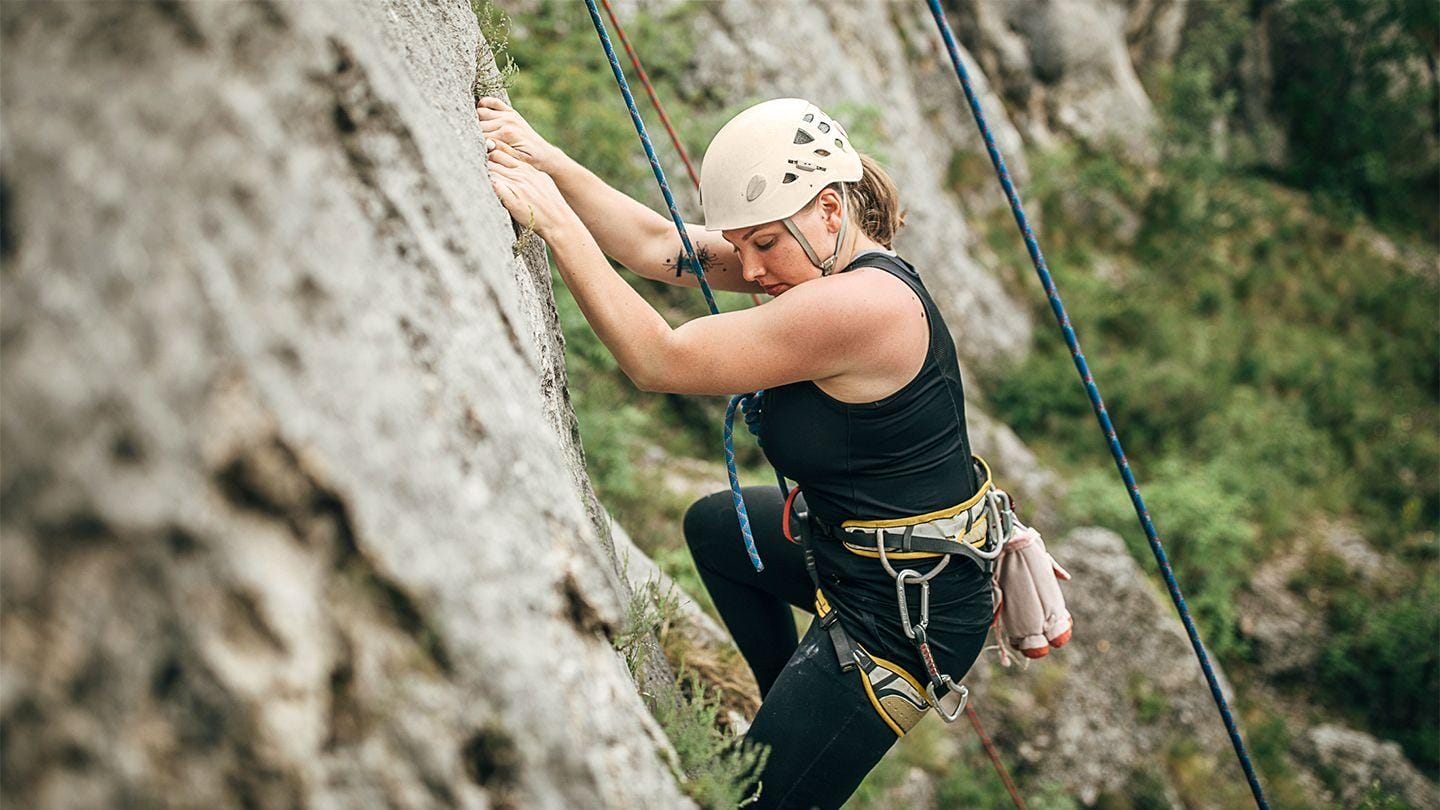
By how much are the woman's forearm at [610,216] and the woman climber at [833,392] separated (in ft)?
0.29

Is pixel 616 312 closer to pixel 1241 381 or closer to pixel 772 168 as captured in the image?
pixel 772 168

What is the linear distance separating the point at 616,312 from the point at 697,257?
807 mm

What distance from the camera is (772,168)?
2.43m

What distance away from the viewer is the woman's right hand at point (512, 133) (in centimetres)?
266

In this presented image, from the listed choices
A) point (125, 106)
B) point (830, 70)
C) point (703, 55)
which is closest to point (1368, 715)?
point (830, 70)

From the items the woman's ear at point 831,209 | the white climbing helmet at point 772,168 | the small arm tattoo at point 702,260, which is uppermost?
the white climbing helmet at point 772,168

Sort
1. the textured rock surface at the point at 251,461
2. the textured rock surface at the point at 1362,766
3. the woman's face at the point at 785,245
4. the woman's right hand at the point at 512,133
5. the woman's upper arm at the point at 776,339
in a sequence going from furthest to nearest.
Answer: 1. the textured rock surface at the point at 1362,766
2. the woman's right hand at the point at 512,133
3. the woman's face at the point at 785,245
4. the woman's upper arm at the point at 776,339
5. the textured rock surface at the point at 251,461

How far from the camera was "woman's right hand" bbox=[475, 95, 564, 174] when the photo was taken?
8.71 feet

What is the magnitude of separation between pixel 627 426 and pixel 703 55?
428cm

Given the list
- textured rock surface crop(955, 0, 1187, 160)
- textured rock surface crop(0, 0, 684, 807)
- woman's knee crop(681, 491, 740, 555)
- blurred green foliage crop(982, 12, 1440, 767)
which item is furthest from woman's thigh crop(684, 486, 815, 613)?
textured rock surface crop(955, 0, 1187, 160)

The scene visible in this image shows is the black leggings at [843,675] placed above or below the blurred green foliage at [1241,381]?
above

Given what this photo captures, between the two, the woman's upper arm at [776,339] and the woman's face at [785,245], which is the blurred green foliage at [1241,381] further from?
the woman's upper arm at [776,339]

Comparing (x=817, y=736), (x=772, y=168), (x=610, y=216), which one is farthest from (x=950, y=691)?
(x=610, y=216)

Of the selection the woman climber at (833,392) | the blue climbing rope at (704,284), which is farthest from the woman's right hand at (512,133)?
the blue climbing rope at (704,284)
